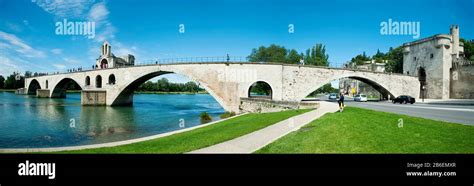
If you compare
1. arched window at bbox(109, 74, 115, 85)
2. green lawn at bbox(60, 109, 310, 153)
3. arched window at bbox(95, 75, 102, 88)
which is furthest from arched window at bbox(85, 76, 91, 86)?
green lawn at bbox(60, 109, 310, 153)

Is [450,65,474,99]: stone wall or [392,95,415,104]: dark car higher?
[450,65,474,99]: stone wall

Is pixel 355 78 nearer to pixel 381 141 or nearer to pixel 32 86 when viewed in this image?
pixel 381 141

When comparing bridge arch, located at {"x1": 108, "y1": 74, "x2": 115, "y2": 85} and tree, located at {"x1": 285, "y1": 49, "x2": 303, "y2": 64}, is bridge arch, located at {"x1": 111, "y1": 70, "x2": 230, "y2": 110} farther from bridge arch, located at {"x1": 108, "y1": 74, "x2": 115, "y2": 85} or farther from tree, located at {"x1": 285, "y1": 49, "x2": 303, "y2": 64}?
tree, located at {"x1": 285, "y1": 49, "x2": 303, "y2": 64}

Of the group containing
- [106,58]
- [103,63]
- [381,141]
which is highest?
[106,58]

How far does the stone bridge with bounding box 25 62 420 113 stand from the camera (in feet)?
125

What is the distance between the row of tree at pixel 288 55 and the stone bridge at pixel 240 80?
961 inches

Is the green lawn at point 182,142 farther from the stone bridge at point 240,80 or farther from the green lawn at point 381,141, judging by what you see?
the stone bridge at point 240,80

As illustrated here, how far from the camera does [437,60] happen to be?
48.1 m

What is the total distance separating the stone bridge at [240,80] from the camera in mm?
38062

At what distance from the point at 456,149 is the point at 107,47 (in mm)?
81132

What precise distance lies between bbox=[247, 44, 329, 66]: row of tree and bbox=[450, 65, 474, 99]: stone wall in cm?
2945

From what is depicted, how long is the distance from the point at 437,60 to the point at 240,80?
37699 mm

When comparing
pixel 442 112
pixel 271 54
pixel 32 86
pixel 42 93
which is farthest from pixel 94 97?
pixel 32 86
